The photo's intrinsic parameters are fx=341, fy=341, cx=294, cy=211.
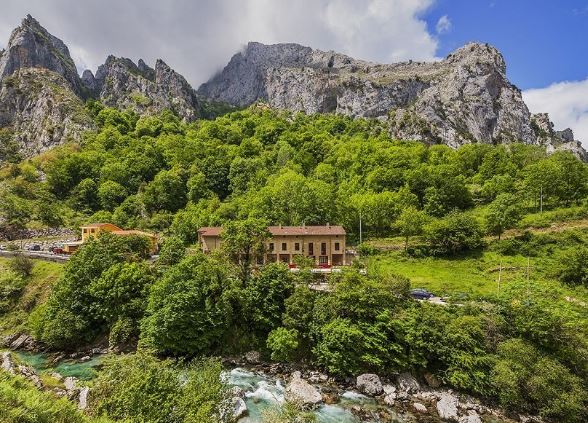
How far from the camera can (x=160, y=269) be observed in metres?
46.6

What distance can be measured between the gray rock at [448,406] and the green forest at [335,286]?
1547 millimetres

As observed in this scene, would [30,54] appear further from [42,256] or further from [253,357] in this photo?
[253,357]

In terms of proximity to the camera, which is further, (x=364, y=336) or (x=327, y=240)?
(x=327, y=240)

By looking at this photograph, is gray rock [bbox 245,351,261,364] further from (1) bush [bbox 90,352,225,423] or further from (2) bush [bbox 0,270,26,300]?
(2) bush [bbox 0,270,26,300]

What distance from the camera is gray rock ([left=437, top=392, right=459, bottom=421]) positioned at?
28344 mm

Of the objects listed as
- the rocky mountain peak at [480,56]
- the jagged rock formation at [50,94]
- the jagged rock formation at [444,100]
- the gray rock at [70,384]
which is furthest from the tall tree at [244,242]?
the rocky mountain peak at [480,56]

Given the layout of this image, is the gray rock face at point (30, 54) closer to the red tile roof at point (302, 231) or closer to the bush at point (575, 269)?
the red tile roof at point (302, 231)

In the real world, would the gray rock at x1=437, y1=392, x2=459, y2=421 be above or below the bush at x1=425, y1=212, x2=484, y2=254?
below

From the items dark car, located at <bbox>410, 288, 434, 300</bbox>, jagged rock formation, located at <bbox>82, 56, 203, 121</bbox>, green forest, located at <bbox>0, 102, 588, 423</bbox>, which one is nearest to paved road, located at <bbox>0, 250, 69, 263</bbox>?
green forest, located at <bbox>0, 102, 588, 423</bbox>

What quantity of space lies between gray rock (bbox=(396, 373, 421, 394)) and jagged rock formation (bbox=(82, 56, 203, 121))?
164m

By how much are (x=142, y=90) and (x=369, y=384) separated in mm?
190510

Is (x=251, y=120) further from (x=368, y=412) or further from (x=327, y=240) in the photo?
(x=368, y=412)

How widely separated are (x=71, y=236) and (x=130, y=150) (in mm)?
41266

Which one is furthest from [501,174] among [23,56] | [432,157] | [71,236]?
[23,56]
